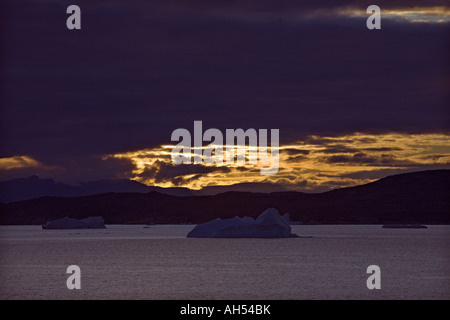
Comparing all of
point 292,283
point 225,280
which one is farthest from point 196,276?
point 292,283

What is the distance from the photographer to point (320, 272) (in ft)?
203

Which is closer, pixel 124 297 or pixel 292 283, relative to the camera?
pixel 124 297

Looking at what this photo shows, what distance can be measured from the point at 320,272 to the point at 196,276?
12.0m

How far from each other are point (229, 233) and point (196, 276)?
185ft

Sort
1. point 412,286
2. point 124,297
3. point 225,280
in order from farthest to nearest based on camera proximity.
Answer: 1. point 225,280
2. point 412,286
3. point 124,297
